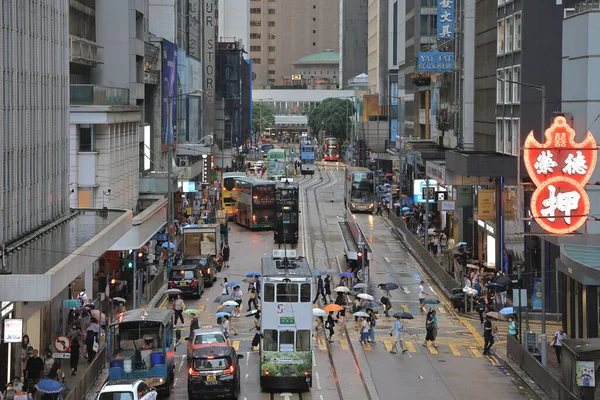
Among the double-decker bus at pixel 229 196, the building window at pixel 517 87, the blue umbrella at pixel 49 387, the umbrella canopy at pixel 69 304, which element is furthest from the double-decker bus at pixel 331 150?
the blue umbrella at pixel 49 387

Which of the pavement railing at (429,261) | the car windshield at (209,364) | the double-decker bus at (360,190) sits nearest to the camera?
the car windshield at (209,364)

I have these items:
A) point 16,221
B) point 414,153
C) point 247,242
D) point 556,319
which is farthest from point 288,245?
point 16,221

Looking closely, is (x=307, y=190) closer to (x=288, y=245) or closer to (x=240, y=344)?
(x=288, y=245)

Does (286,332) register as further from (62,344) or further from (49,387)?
(49,387)

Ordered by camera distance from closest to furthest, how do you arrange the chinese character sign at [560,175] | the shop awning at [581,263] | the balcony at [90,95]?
the shop awning at [581,263]
the chinese character sign at [560,175]
the balcony at [90,95]

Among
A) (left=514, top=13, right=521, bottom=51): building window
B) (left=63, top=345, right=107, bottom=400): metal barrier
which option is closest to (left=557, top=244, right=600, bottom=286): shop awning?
(left=63, top=345, right=107, bottom=400): metal barrier

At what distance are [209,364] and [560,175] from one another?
14.3 meters

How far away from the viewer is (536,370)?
1433 inches

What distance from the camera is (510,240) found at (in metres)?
57.4

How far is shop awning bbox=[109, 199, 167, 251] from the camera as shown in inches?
2002

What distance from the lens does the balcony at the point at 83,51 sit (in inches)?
2464

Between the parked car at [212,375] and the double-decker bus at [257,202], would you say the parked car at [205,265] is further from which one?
the parked car at [212,375]

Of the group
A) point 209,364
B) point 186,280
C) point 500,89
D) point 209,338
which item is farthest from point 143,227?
point 209,364

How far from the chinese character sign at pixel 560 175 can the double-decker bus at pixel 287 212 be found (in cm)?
3636
